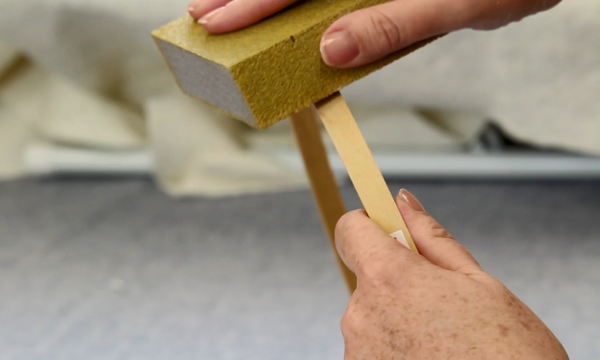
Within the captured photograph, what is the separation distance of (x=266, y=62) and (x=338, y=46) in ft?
0.15

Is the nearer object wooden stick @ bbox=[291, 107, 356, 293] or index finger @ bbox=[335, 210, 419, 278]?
index finger @ bbox=[335, 210, 419, 278]

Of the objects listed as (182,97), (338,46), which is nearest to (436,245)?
(338,46)

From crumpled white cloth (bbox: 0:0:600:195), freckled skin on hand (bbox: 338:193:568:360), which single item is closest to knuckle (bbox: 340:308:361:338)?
freckled skin on hand (bbox: 338:193:568:360)

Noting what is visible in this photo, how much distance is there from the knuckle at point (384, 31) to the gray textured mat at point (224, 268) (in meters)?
0.42

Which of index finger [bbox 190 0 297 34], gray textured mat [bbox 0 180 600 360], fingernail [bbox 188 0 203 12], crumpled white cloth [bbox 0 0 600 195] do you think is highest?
fingernail [bbox 188 0 203 12]

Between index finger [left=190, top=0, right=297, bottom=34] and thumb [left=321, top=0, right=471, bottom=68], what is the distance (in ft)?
0.15

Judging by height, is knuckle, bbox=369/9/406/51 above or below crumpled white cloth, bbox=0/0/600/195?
above

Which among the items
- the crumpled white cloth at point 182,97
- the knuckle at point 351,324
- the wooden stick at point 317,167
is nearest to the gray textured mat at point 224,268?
the crumpled white cloth at point 182,97

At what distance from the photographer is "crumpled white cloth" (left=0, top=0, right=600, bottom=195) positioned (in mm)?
762

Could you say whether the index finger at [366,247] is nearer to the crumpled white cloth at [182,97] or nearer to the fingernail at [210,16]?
the fingernail at [210,16]

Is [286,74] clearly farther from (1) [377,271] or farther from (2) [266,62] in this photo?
(1) [377,271]

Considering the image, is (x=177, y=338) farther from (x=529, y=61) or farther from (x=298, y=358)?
(x=529, y=61)

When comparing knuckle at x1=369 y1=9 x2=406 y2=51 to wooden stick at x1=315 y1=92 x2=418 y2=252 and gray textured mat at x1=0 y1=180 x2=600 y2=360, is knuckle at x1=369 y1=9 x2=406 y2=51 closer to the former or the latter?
wooden stick at x1=315 y1=92 x2=418 y2=252

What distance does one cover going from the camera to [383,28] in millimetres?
380
